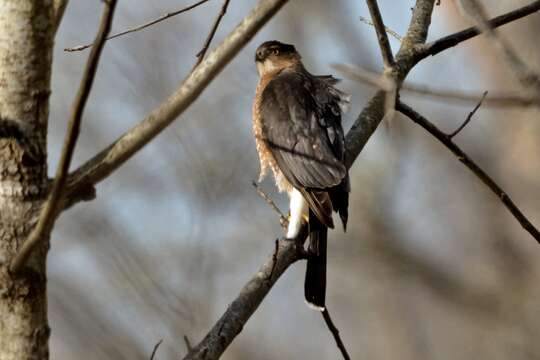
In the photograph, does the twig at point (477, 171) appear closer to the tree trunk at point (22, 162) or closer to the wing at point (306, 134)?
the wing at point (306, 134)

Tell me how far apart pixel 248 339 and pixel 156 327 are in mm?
2474

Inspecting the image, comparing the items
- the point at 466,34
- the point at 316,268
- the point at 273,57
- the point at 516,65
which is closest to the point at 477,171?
the point at 466,34

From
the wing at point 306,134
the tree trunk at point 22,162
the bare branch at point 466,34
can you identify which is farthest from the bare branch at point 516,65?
the wing at point 306,134

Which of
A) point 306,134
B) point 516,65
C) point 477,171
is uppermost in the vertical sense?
point 306,134

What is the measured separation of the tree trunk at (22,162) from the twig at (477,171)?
1671mm

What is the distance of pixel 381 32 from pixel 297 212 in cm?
159

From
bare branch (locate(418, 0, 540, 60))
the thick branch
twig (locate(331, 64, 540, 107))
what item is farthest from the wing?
twig (locate(331, 64, 540, 107))

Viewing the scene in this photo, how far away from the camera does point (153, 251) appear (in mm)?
8062

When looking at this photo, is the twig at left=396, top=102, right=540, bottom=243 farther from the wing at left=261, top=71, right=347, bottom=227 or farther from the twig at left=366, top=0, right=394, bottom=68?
the wing at left=261, top=71, right=347, bottom=227

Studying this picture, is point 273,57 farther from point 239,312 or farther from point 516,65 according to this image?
point 516,65

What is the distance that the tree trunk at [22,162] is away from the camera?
5.62ft

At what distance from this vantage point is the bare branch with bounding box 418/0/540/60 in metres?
2.94

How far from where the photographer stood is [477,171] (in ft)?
9.50

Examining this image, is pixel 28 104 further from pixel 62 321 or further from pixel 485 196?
pixel 485 196
